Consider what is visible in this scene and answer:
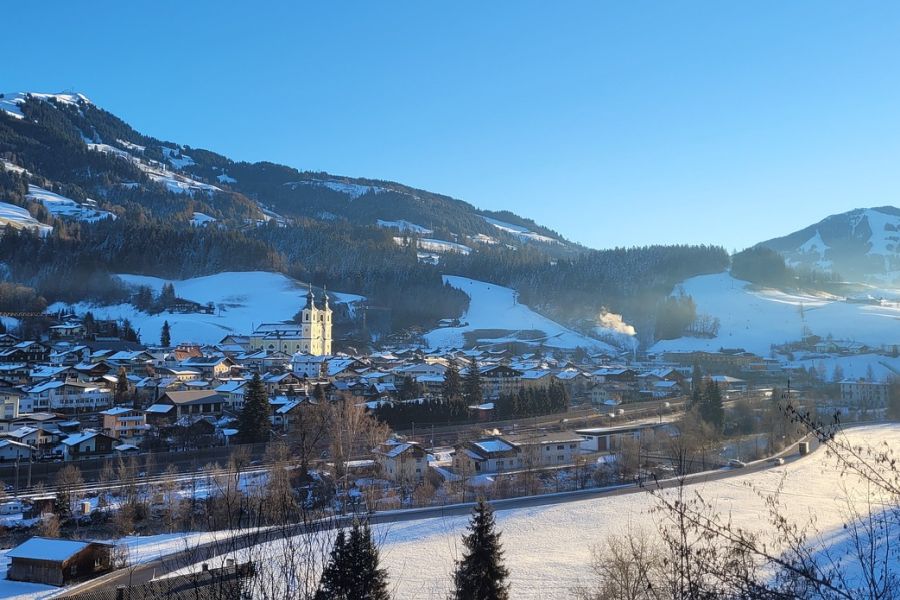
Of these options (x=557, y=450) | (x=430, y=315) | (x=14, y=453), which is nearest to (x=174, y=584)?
(x=14, y=453)

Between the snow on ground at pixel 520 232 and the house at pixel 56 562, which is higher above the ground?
the snow on ground at pixel 520 232

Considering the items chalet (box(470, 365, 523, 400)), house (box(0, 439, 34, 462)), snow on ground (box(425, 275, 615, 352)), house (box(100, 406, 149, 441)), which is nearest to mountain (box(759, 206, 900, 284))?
snow on ground (box(425, 275, 615, 352))

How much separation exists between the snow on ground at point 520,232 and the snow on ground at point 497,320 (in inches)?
3546

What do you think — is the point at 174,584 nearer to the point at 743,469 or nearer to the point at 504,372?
the point at 743,469

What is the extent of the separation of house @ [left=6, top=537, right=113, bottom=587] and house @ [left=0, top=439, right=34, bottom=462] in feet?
32.2

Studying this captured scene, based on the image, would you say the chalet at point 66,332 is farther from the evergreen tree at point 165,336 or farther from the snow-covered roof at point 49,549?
the snow-covered roof at point 49,549

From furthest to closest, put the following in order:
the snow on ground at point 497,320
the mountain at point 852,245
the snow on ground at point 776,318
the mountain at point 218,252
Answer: the mountain at point 852,245 → the mountain at point 218,252 → the snow on ground at point 497,320 → the snow on ground at point 776,318

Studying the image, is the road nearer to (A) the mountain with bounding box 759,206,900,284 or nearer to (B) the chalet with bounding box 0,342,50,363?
(B) the chalet with bounding box 0,342,50,363

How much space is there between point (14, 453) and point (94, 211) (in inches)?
3183

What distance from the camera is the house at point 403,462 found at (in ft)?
67.4

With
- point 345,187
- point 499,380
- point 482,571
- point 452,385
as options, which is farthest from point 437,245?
point 482,571

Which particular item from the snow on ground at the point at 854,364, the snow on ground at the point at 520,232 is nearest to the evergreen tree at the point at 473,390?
the snow on ground at the point at 854,364

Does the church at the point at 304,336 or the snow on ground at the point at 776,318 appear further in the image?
the snow on ground at the point at 776,318

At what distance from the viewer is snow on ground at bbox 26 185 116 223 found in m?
88.6
